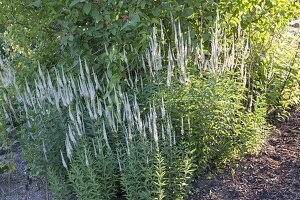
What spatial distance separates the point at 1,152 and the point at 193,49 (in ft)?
7.12

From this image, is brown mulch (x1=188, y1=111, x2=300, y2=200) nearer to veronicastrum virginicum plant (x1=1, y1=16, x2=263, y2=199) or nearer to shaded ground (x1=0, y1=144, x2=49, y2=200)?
veronicastrum virginicum plant (x1=1, y1=16, x2=263, y2=199)

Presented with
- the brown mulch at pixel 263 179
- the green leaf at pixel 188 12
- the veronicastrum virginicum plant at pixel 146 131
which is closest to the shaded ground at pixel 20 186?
the veronicastrum virginicum plant at pixel 146 131

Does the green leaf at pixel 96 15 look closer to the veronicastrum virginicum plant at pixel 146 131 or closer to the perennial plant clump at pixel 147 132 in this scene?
the perennial plant clump at pixel 147 132

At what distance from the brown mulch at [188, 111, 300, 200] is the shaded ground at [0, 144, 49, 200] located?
1.36 m

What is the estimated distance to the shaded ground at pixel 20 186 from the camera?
416 cm

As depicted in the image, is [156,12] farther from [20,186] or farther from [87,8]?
[20,186]

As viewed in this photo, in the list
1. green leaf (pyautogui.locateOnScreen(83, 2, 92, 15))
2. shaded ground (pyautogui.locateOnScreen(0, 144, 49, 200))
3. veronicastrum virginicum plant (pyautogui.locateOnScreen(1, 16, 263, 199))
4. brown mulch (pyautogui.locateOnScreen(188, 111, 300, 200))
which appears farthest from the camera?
shaded ground (pyautogui.locateOnScreen(0, 144, 49, 200))

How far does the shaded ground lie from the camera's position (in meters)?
4.16

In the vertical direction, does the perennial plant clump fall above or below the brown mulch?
above

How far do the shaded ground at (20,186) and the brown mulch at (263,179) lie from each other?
4.46 ft

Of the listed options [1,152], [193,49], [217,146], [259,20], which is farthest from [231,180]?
[1,152]

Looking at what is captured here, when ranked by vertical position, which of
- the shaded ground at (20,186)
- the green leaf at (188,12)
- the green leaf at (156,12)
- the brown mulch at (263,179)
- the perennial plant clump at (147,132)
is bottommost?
the shaded ground at (20,186)

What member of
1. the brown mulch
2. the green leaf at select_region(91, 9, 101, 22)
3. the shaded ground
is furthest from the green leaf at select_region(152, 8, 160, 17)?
the shaded ground

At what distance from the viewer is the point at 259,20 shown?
481cm
